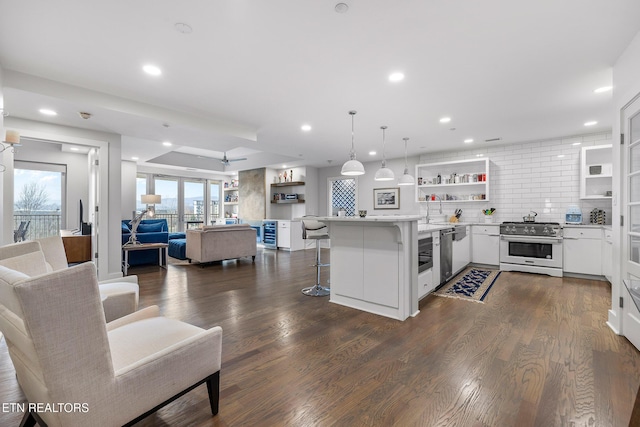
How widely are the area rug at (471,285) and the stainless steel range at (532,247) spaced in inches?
15.4

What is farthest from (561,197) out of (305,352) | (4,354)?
(4,354)

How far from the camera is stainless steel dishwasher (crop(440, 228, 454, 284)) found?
412 centimetres

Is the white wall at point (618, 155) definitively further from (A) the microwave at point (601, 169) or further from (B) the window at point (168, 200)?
(B) the window at point (168, 200)

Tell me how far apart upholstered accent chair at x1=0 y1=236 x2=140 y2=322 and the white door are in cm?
412

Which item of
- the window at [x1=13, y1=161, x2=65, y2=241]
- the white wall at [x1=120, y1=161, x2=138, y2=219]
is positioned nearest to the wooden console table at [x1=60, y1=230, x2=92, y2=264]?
the window at [x1=13, y1=161, x2=65, y2=241]

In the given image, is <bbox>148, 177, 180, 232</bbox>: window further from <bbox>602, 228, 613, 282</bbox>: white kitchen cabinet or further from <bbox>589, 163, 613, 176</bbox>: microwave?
<bbox>589, 163, 613, 176</bbox>: microwave

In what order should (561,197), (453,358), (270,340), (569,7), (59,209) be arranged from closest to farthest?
(569,7)
(453,358)
(270,340)
(561,197)
(59,209)

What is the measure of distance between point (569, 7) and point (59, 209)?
9.29 m

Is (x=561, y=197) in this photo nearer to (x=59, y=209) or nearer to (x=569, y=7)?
(x=569, y=7)

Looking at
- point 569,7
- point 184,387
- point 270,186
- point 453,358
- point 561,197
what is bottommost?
point 453,358

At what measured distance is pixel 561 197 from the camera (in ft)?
17.9

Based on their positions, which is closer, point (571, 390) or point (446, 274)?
point (571, 390)

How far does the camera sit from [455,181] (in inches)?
251

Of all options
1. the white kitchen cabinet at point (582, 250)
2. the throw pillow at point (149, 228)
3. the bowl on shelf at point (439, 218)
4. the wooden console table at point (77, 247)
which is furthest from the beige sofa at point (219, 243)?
the white kitchen cabinet at point (582, 250)
